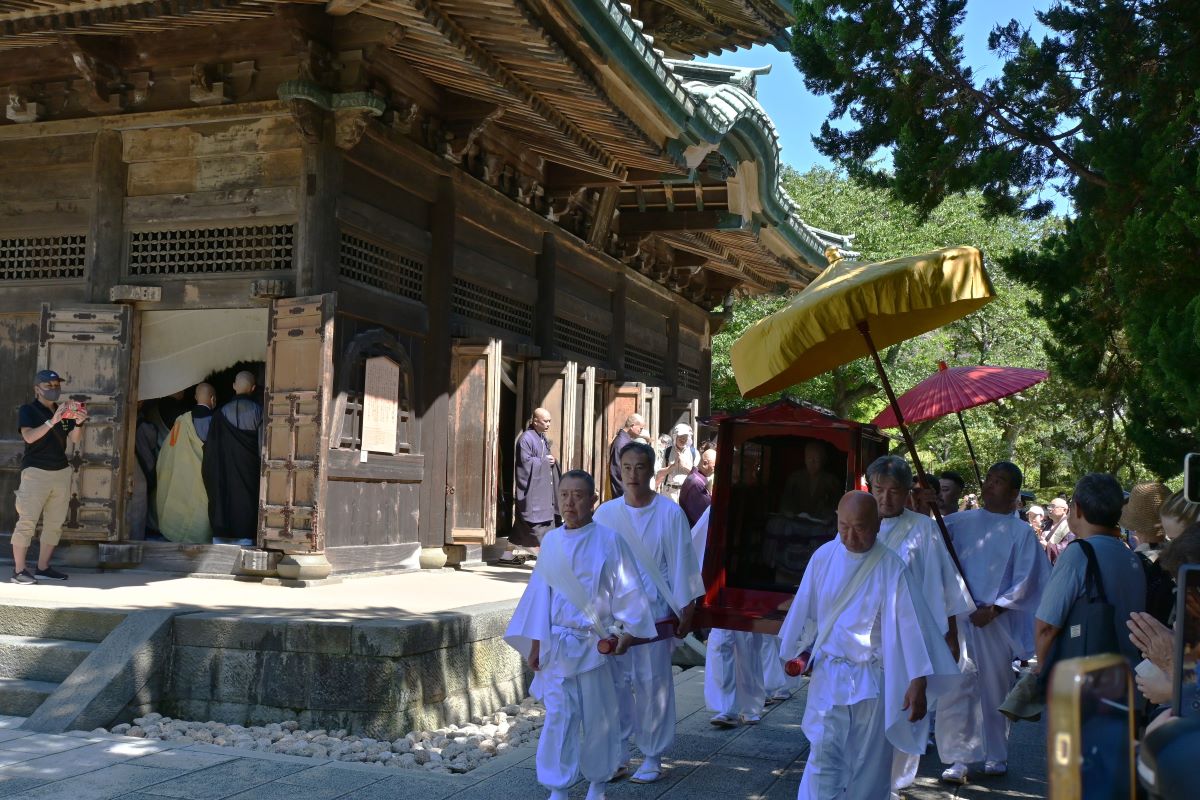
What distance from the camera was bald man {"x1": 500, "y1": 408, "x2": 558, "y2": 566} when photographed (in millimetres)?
11414

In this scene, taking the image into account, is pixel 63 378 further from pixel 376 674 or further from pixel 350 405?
pixel 376 674

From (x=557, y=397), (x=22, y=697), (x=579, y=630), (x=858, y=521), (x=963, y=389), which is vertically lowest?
(x=22, y=697)

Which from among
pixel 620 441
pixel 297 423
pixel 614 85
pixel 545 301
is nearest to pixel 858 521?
pixel 297 423

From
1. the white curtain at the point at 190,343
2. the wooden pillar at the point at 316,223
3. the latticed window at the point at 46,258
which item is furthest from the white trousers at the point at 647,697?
the latticed window at the point at 46,258

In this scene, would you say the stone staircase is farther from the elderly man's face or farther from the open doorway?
the elderly man's face

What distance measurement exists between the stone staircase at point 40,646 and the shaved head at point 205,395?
3353mm

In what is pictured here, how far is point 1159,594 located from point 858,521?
1167 mm

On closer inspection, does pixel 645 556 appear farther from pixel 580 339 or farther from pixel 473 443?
pixel 580 339

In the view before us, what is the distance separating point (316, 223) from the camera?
9.00m

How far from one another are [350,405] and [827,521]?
4.23 meters

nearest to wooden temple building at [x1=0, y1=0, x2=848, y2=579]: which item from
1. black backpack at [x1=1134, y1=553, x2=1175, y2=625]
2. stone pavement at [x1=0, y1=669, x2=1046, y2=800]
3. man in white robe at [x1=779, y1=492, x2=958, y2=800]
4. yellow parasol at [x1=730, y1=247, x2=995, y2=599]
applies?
stone pavement at [x1=0, y1=669, x2=1046, y2=800]

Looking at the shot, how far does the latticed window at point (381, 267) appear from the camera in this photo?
9.55 metres

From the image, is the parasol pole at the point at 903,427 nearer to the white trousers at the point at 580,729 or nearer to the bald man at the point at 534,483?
the white trousers at the point at 580,729

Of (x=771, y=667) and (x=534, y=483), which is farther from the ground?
(x=534, y=483)
